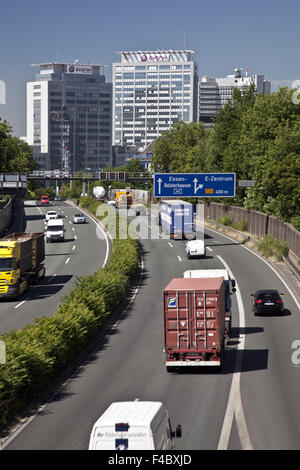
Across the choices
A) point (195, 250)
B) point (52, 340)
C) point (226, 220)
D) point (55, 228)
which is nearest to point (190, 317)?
point (52, 340)

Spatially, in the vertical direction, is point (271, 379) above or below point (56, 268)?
above

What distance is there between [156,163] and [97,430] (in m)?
169

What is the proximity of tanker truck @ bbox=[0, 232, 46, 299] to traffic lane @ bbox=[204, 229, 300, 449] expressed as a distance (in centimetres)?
1527

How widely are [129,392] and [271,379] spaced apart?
5.79 metres

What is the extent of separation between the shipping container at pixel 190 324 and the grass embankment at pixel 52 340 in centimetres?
449

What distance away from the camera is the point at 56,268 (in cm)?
6400

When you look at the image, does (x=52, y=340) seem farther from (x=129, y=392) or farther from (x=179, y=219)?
(x=179, y=219)

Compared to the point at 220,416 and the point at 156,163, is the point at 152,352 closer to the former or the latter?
the point at 220,416

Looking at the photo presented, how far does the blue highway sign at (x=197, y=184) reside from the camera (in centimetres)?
7706

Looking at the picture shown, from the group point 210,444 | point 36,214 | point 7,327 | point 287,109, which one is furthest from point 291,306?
point 36,214

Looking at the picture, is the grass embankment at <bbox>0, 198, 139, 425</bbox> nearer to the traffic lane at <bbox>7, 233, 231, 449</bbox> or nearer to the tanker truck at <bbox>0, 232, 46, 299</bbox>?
the traffic lane at <bbox>7, 233, 231, 449</bbox>

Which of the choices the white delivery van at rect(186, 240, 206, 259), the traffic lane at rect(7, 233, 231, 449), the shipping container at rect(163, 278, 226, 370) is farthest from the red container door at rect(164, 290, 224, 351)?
the white delivery van at rect(186, 240, 206, 259)

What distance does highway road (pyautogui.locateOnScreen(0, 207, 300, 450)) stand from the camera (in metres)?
20.8
